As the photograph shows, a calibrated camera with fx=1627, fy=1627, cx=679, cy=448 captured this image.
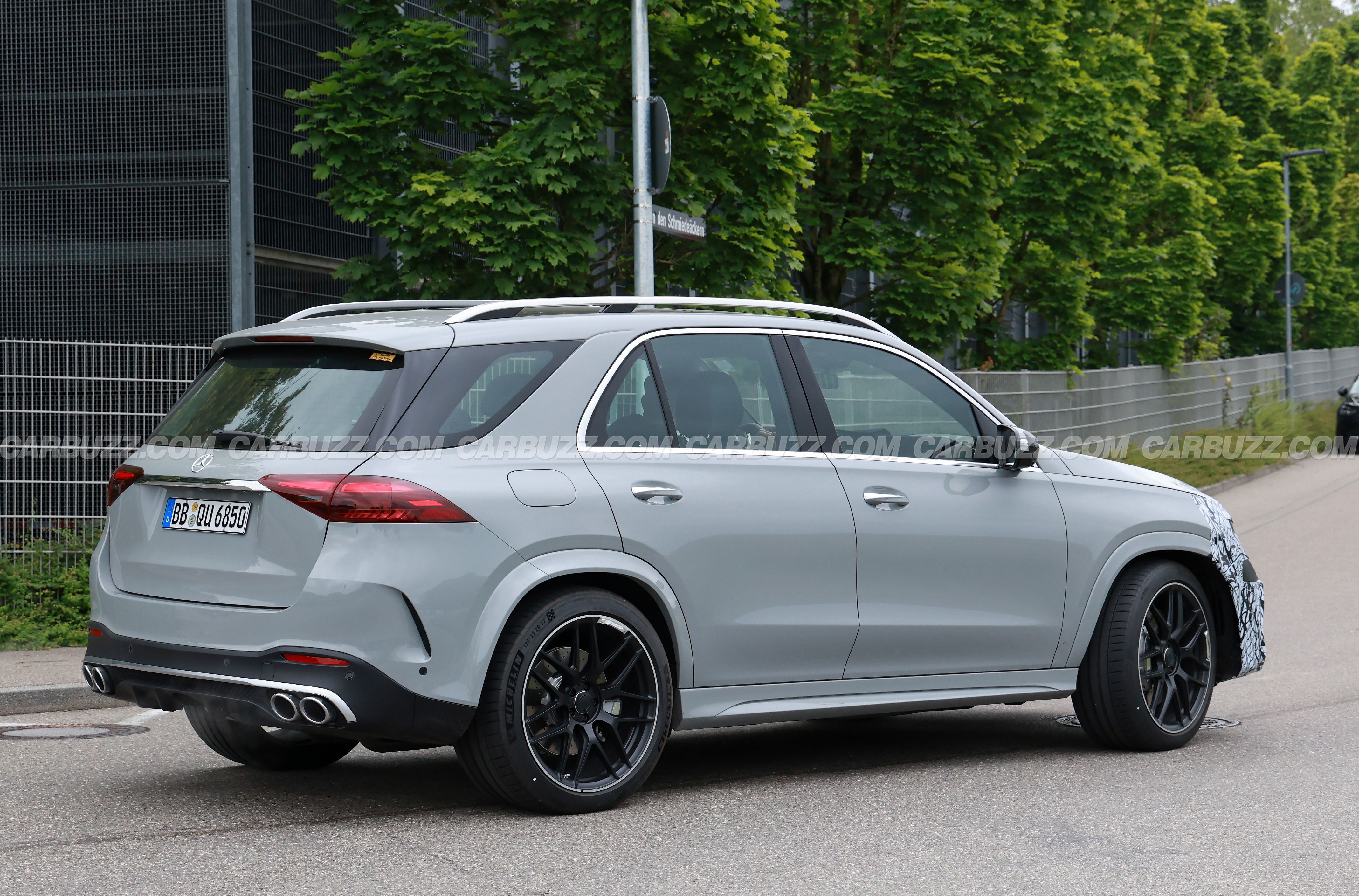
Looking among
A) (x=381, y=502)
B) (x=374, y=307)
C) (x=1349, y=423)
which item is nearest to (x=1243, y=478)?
(x=1349, y=423)

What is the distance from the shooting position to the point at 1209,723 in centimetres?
796

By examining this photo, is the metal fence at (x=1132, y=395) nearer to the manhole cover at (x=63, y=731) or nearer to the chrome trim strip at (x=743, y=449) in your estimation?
the chrome trim strip at (x=743, y=449)

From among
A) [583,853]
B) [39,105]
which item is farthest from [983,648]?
[39,105]

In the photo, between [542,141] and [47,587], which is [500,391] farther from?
[542,141]

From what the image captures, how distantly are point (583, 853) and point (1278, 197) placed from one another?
4041cm

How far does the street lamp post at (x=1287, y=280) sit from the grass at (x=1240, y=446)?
9.13 ft

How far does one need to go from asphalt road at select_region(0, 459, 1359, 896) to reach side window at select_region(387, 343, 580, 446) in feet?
4.46

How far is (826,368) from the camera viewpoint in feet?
21.5

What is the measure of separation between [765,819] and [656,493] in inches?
47.7

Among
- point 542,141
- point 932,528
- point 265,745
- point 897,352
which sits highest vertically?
point 542,141

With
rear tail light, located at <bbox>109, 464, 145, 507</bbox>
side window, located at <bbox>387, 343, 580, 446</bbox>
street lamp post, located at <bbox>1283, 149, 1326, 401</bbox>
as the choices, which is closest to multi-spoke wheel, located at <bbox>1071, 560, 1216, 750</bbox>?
side window, located at <bbox>387, 343, 580, 446</bbox>

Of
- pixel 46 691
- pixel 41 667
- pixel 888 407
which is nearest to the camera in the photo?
pixel 888 407

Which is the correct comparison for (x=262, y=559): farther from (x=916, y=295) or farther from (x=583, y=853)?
(x=916, y=295)

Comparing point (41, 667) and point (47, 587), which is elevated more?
point (47, 587)
